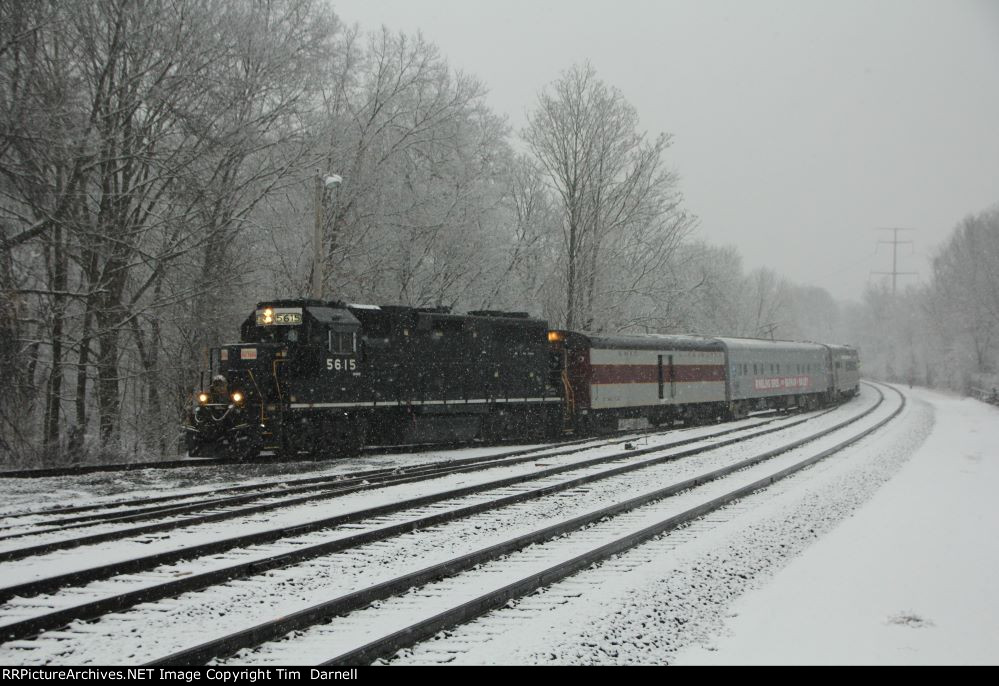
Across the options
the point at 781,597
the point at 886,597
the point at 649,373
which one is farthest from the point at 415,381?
the point at 886,597

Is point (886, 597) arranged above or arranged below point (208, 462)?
above

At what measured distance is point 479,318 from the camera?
65.6 ft

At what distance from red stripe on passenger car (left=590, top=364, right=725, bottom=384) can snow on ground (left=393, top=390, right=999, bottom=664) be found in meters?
11.4

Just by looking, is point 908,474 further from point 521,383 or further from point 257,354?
point 257,354

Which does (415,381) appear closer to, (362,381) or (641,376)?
(362,381)

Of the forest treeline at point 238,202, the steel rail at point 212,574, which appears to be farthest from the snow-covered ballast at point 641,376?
the steel rail at point 212,574

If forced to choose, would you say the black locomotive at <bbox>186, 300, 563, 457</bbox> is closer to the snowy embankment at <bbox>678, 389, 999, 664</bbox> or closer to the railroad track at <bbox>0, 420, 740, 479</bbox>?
the railroad track at <bbox>0, 420, 740, 479</bbox>

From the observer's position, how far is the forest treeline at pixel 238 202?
16734 millimetres

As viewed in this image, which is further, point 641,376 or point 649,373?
point 649,373

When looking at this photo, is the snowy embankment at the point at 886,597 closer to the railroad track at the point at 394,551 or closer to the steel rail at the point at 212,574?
the railroad track at the point at 394,551

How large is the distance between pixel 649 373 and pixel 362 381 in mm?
11125

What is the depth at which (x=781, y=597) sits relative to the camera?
6.79 m

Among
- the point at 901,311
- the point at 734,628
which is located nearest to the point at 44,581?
the point at 734,628

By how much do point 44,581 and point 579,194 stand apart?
3158cm
